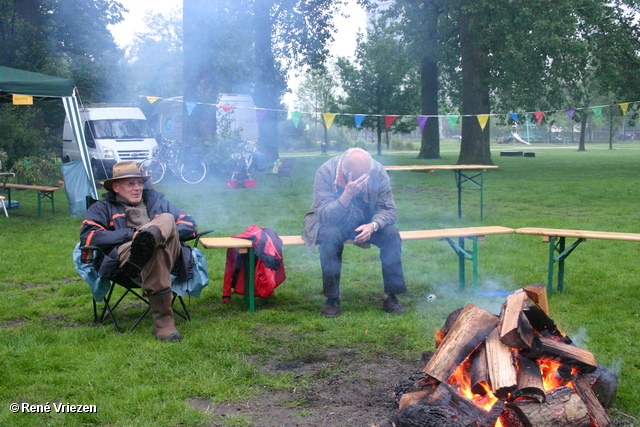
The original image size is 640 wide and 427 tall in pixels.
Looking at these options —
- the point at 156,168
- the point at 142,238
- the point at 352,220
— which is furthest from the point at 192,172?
the point at 142,238

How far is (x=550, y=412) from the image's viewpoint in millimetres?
2361

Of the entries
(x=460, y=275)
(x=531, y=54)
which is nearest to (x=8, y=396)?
(x=460, y=275)

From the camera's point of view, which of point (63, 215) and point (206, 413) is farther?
point (63, 215)

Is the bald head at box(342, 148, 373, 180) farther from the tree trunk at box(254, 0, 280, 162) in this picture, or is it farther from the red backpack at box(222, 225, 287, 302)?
the tree trunk at box(254, 0, 280, 162)

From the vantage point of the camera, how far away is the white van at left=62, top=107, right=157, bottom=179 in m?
15.2

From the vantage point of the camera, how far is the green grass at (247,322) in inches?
115

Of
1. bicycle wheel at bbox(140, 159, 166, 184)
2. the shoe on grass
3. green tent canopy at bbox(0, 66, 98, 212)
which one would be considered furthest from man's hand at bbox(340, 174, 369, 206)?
bicycle wheel at bbox(140, 159, 166, 184)

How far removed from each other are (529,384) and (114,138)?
14816 mm

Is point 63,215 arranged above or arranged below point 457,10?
below

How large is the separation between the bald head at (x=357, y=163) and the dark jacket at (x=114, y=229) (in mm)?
1188

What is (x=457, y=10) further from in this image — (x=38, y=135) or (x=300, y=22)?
(x=38, y=135)

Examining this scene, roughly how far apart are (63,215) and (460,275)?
685 centimetres

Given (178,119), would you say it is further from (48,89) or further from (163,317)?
(163,317)

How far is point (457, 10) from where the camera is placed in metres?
17.5
